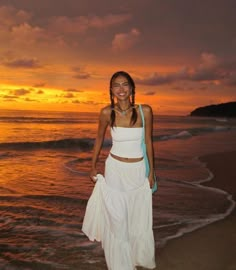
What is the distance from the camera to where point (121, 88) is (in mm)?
3807

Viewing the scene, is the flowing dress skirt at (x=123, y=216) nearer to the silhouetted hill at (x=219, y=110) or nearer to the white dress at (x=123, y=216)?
the white dress at (x=123, y=216)

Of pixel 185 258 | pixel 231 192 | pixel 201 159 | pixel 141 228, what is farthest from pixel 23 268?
pixel 201 159

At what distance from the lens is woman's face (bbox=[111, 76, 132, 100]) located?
3.80 meters

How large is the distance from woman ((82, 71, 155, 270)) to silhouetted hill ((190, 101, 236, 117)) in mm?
144942

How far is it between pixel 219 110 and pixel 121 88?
509 feet

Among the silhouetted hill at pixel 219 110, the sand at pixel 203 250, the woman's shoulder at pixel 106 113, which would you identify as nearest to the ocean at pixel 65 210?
the sand at pixel 203 250

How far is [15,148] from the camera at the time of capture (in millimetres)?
18594

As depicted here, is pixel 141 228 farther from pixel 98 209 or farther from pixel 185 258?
pixel 185 258

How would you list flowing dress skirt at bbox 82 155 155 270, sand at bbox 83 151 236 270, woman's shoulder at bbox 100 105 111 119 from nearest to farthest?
1. flowing dress skirt at bbox 82 155 155 270
2. woman's shoulder at bbox 100 105 111 119
3. sand at bbox 83 151 236 270

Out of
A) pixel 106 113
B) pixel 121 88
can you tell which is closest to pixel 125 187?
pixel 106 113

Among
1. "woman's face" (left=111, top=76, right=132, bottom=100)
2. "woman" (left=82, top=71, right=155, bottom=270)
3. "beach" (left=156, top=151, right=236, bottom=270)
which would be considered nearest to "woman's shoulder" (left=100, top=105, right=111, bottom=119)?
"woman" (left=82, top=71, right=155, bottom=270)

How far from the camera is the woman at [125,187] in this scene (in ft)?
12.5

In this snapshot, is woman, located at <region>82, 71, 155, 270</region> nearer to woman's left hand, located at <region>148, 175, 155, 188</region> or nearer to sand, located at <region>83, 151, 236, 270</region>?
woman's left hand, located at <region>148, 175, 155, 188</region>

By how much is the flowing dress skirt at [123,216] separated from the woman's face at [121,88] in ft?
2.39
